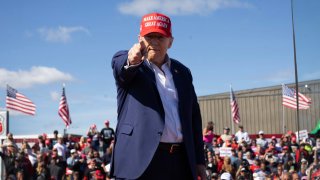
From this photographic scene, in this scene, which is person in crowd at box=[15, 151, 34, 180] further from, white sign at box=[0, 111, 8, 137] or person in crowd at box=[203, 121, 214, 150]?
person in crowd at box=[203, 121, 214, 150]

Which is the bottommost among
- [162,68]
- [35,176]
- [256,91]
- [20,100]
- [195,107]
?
[35,176]

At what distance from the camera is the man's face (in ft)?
11.2

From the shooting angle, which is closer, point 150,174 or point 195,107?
point 150,174

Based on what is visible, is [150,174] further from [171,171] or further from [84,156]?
[84,156]

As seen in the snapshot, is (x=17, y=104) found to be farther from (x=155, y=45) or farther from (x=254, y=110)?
(x=254, y=110)

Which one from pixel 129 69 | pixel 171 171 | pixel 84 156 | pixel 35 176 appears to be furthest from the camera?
pixel 84 156

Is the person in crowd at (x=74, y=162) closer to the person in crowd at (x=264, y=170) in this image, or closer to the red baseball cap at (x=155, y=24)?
the person in crowd at (x=264, y=170)

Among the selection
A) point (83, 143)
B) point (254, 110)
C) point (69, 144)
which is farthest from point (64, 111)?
point (254, 110)

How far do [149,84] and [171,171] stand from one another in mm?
583

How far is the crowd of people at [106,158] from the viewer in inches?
553

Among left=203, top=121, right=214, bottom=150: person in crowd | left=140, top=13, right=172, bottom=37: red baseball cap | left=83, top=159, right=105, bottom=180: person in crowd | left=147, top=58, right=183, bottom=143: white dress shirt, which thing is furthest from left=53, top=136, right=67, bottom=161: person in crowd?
Result: left=140, top=13, right=172, bottom=37: red baseball cap

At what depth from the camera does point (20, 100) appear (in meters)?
18.0

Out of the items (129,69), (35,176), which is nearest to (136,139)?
(129,69)

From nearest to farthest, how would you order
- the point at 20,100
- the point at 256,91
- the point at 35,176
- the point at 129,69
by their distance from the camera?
the point at 129,69, the point at 35,176, the point at 20,100, the point at 256,91
